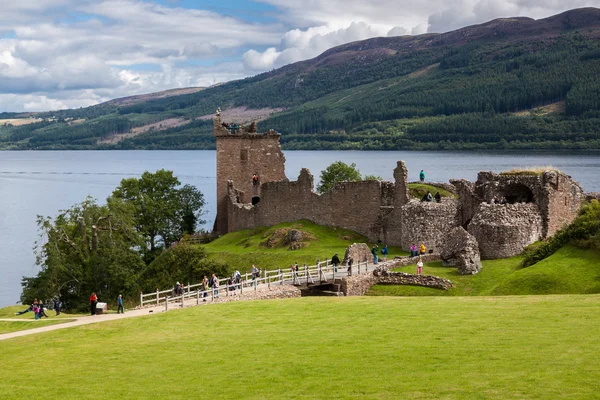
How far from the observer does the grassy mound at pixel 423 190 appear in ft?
197

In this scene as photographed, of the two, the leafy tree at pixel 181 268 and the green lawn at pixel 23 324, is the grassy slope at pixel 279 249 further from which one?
the green lawn at pixel 23 324

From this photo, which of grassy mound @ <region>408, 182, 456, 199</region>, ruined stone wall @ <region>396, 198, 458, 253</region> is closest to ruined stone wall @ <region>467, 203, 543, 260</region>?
ruined stone wall @ <region>396, 198, 458, 253</region>

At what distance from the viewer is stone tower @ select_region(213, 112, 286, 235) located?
2889 inches

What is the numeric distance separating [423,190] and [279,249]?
36.0 feet

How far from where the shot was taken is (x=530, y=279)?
128ft

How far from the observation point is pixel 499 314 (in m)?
28.7

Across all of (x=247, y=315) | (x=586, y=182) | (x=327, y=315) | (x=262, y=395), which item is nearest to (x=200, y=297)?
(x=247, y=315)

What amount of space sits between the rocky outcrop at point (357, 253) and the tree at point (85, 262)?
18.0 meters

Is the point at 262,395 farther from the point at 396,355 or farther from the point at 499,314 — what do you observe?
the point at 499,314

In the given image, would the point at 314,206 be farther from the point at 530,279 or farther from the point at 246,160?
the point at 530,279

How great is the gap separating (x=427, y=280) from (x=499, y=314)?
46.4ft

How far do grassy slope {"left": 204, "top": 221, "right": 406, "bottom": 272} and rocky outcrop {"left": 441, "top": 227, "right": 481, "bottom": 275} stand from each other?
22.9 feet

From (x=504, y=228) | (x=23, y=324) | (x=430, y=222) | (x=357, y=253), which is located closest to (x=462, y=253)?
(x=504, y=228)

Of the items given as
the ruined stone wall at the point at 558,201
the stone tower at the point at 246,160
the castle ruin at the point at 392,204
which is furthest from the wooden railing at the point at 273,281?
the stone tower at the point at 246,160
